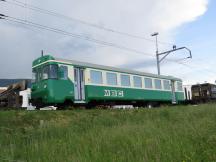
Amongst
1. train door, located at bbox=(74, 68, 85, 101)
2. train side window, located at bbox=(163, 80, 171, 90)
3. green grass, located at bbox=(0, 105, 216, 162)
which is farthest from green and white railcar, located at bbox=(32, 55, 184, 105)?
green grass, located at bbox=(0, 105, 216, 162)

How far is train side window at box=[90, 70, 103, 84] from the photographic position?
19.1 m

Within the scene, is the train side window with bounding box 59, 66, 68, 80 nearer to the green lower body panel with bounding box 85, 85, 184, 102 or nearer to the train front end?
the train front end

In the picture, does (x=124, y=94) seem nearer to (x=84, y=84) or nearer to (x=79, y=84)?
(x=84, y=84)

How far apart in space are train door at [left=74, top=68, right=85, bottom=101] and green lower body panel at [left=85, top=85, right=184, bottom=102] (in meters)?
0.29

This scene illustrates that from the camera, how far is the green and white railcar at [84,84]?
672 inches

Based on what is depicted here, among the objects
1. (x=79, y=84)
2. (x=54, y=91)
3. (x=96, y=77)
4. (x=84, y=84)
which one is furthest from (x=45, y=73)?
(x=96, y=77)

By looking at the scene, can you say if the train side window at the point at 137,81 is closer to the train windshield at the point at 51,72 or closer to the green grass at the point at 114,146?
the train windshield at the point at 51,72

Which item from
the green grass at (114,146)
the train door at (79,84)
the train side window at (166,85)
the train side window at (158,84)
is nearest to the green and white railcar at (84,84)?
the train door at (79,84)

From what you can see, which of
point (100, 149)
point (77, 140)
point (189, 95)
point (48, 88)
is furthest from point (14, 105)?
point (189, 95)

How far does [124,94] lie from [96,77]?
2.99 metres

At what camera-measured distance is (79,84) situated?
18.2 m

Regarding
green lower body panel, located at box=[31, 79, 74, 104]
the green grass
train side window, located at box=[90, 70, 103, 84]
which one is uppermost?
train side window, located at box=[90, 70, 103, 84]

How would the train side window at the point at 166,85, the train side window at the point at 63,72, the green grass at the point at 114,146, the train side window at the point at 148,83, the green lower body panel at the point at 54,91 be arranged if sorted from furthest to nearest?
the train side window at the point at 166,85 < the train side window at the point at 148,83 < the train side window at the point at 63,72 < the green lower body panel at the point at 54,91 < the green grass at the point at 114,146

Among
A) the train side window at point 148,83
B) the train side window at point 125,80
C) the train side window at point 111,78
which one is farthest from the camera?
the train side window at point 148,83
